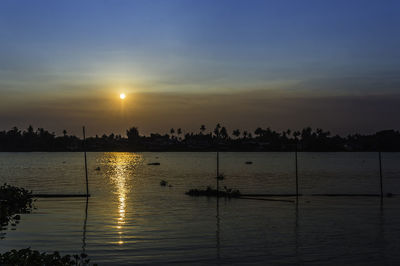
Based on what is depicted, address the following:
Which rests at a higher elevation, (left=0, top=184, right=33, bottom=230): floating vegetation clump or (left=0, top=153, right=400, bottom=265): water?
(left=0, top=184, right=33, bottom=230): floating vegetation clump

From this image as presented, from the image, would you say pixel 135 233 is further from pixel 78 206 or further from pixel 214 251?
pixel 78 206

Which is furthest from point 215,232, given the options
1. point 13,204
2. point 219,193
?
point 219,193

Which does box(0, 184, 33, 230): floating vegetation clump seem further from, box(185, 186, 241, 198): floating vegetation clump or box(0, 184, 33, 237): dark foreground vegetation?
box(185, 186, 241, 198): floating vegetation clump

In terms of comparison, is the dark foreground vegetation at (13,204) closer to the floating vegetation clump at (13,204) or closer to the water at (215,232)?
the floating vegetation clump at (13,204)

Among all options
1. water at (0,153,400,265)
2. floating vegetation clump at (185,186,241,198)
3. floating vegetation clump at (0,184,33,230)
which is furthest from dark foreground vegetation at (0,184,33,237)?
floating vegetation clump at (185,186,241,198)

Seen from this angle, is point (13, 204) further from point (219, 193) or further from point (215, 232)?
point (219, 193)

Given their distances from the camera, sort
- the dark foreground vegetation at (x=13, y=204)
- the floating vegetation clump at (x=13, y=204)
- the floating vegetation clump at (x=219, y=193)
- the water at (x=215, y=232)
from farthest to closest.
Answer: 1. the floating vegetation clump at (x=219, y=193)
2. the floating vegetation clump at (x=13, y=204)
3. the dark foreground vegetation at (x=13, y=204)
4. the water at (x=215, y=232)

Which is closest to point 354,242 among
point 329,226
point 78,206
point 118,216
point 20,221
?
point 329,226

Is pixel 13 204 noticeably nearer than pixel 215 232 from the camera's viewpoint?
No

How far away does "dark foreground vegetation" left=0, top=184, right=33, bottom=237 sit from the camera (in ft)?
77.3

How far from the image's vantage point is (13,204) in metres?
28.3

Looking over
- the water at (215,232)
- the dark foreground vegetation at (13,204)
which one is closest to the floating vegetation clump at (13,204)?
the dark foreground vegetation at (13,204)

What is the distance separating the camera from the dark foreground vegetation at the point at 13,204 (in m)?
23.5

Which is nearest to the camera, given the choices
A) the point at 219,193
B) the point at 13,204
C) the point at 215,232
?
the point at 215,232
